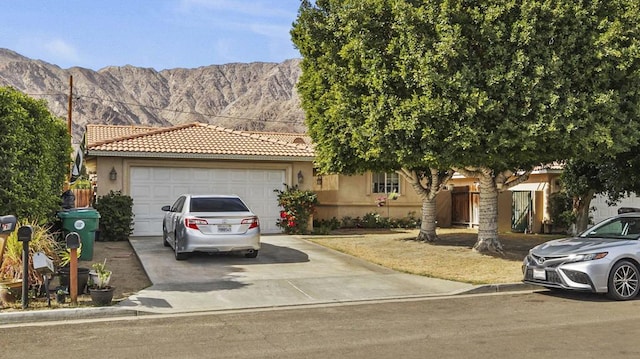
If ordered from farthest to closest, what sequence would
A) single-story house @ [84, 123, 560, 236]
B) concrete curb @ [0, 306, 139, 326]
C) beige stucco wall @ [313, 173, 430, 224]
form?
beige stucco wall @ [313, 173, 430, 224] → single-story house @ [84, 123, 560, 236] → concrete curb @ [0, 306, 139, 326]

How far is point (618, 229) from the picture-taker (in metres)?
10.5

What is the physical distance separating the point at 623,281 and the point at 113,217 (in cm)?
1324

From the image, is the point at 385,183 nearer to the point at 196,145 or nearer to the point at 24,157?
the point at 196,145

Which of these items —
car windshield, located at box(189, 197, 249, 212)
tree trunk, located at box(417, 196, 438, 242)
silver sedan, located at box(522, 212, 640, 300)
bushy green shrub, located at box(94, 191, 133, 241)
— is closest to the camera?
silver sedan, located at box(522, 212, 640, 300)

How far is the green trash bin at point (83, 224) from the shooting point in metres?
12.5

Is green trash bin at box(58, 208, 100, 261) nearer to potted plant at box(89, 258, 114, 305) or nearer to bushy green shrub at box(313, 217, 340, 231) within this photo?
potted plant at box(89, 258, 114, 305)

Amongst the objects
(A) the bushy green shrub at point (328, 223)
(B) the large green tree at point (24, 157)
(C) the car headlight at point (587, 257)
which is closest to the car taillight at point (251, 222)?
(B) the large green tree at point (24, 157)

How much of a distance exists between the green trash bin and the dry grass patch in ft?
20.3

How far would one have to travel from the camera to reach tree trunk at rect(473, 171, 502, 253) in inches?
581

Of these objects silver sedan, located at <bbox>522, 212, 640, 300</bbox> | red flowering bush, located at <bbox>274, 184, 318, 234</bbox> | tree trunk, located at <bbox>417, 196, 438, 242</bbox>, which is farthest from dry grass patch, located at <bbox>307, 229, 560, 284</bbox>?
silver sedan, located at <bbox>522, 212, 640, 300</bbox>

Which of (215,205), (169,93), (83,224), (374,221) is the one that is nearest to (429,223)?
(374,221)

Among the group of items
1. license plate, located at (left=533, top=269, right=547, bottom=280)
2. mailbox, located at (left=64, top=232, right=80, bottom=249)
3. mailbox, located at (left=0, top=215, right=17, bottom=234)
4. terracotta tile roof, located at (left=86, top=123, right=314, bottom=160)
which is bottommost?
license plate, located at (left=533, top=269, right=547, bottom=280)

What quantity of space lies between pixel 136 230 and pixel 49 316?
33.1 ft

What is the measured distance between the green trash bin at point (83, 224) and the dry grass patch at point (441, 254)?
244 inches
